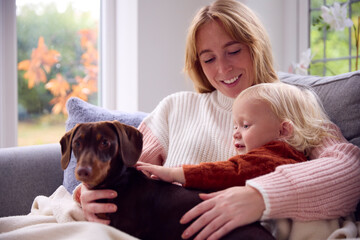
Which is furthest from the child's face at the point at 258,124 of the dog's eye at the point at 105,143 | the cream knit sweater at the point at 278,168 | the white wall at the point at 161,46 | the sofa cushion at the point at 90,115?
the white wall at the point at 161,46

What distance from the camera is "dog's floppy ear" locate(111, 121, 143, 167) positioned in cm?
100

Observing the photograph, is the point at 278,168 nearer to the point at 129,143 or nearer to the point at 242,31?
the point at 129,143

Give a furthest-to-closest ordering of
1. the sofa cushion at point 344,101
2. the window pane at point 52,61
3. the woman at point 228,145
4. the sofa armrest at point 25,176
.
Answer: the window pane at point 52,61, the sofa armrest at point 25,176, the sofa cushion at point 344,101, the woman at point 228,145

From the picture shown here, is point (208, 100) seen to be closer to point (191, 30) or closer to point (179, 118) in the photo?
point (179, 118)

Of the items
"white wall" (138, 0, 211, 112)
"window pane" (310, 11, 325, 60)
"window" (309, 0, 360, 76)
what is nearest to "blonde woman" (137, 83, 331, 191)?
"white wall" (138, 0, 211, 112)

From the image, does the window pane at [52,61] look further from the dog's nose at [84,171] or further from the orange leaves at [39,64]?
the dog's nose at [84,171]

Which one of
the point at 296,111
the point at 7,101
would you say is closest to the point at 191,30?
the point at 296,111

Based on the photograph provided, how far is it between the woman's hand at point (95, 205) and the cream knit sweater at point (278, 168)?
0.35m

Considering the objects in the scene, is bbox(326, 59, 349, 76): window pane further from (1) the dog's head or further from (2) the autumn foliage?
(1) the dog's head

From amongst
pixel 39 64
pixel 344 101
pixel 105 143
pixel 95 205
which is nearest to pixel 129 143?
pixel 105 143

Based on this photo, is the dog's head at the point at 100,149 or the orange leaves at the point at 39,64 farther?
the orange leaves at the point at 39,64

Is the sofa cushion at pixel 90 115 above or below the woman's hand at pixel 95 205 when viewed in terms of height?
above

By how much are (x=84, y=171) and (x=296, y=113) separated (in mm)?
678

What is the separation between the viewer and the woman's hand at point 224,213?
0.97 meters
